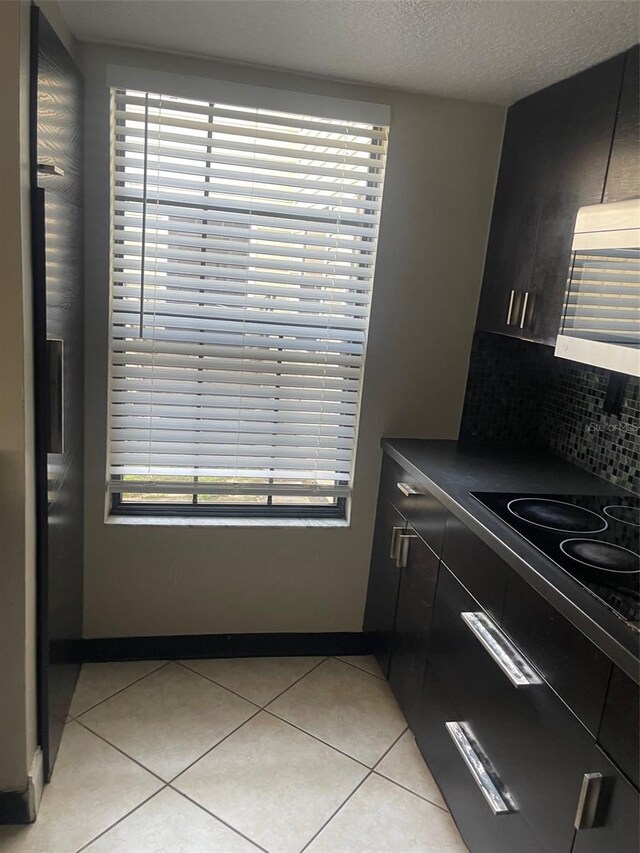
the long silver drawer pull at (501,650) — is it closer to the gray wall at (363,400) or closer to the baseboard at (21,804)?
the gray wall at (363,400)

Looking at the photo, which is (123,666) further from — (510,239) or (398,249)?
(510,239)

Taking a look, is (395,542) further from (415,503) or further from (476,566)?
(476,566)

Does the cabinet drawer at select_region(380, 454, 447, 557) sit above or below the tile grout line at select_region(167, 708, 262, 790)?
above

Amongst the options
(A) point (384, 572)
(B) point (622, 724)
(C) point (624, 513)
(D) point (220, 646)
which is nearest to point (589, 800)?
(B) point (622, 724)

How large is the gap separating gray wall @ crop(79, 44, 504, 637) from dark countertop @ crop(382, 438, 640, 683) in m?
0.26

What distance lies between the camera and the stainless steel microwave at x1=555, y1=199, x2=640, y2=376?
4.78 feet

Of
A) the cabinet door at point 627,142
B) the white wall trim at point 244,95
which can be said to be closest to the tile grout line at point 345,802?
the cabinet door at point 627,142

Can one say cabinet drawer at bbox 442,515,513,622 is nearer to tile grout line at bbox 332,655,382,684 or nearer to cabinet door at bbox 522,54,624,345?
cabinet door at bbox 522,54,624,345

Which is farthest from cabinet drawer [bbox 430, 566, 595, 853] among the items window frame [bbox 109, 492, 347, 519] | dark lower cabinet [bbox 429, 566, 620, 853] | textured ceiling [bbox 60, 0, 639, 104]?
textured ceiling [bbox 60, 0, 639, 104]

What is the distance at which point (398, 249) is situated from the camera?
2.31 m

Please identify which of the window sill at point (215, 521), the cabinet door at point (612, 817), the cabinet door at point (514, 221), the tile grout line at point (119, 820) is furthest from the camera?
the window sill at point (215, 521)

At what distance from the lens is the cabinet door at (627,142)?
5.10 ft

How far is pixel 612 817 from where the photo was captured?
1.09 m

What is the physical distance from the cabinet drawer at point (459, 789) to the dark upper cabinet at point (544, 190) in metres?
1.17
